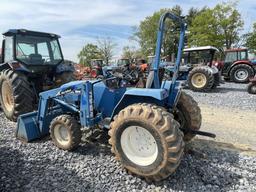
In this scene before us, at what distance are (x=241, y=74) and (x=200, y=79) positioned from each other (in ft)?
13.4

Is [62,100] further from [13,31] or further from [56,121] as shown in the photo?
[13,31]

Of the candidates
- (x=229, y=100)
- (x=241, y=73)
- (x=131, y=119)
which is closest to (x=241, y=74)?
(x=241, y=73)

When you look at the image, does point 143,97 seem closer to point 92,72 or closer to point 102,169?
point 102,169

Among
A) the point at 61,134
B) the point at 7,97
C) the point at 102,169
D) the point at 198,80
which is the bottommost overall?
the point at 102,169

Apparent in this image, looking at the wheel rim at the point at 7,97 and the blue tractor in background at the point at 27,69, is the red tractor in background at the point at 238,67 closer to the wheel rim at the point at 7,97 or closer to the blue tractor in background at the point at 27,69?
the blue tractor in background at the point at 27,69

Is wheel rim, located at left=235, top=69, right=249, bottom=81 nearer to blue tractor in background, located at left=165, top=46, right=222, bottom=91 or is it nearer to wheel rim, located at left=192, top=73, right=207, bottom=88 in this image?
blue tractor in background, located at left=165, top=46, right=222, bottom=91

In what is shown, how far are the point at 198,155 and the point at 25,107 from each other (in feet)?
12.4

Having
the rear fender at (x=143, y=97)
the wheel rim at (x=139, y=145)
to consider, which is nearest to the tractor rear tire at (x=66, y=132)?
the rear fender at (x=143, y=97)

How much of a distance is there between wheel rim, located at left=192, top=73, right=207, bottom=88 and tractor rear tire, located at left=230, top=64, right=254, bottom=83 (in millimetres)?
3752

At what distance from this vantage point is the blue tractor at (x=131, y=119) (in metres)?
2.83

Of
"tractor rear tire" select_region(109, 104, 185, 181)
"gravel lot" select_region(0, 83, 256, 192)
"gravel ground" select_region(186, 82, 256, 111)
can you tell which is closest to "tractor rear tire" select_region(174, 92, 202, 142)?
"gravel lot" select_region(0, 83, 256, 192)

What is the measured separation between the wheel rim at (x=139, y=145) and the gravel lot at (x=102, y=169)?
247mm

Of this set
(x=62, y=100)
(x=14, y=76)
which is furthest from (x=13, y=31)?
(x=62, y=100)

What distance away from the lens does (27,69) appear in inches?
223
